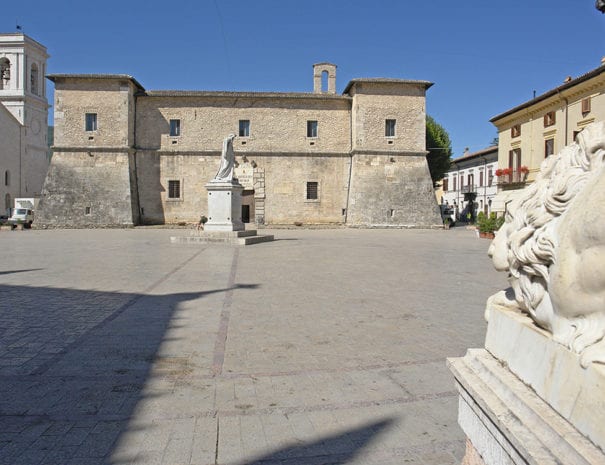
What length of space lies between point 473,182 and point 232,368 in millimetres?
49654

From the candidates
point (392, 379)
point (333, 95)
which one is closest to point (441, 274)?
point (392, 379)

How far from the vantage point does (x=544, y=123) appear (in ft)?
93.6

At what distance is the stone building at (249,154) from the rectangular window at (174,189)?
7 centimetres

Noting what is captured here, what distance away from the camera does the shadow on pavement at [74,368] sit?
3092 millimetres

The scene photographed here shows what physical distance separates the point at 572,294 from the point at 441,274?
9.64m


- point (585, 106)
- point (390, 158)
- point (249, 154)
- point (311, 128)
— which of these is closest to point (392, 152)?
point (390, 158)

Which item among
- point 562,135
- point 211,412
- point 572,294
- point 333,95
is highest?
point 333,95

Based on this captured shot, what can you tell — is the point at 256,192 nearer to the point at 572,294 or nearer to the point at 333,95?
the point at 333,95

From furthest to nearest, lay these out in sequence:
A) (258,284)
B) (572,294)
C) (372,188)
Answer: (372,188) < (258,284) < (572,294)

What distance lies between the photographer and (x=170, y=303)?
7.53 m

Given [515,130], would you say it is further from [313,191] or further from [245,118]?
[245,118]

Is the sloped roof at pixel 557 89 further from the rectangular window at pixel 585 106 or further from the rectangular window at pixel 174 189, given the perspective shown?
the rectangular window at pixel 174 189

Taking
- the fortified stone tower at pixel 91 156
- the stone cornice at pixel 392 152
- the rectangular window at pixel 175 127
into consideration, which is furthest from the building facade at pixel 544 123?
the fortified stone tower at pixel 91 156

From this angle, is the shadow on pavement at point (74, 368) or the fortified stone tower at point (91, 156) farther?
the fortified stone tower at point (91, 156)
